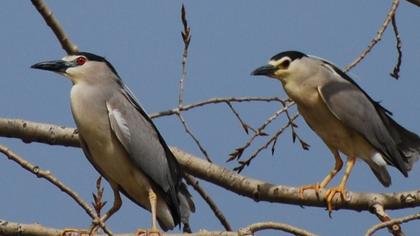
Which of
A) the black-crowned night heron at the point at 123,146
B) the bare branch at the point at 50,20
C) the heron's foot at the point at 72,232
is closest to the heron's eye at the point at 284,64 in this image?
the black-crowned night heron at the point at 123,146

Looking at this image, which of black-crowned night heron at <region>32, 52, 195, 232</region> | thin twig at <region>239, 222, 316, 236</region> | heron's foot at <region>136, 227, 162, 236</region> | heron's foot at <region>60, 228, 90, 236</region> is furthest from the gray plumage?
thin twig at <region>239, 222, 316, 236</region>

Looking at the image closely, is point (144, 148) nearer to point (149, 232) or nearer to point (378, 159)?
point (149, 232)

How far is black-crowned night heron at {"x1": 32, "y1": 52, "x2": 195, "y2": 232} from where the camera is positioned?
505 centimetres

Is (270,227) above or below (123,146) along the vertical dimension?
below

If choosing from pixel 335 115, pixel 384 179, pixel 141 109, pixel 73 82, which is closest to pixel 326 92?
pixel 335 115

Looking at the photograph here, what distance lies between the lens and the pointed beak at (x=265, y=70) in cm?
593

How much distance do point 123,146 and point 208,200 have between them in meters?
0.61

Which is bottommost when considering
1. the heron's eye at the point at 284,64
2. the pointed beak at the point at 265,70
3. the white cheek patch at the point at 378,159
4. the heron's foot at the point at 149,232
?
the heron's foot at the point at 149,232

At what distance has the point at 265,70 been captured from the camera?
593cm

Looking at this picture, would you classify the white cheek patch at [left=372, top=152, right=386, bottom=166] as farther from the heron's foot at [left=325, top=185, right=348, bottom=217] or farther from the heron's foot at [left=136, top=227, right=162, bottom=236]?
the heron's foot at [left=136, top=227, right=162, bottom=236]

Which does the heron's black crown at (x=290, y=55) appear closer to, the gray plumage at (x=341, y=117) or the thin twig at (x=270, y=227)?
the gray plumage at (x=341, y=117)

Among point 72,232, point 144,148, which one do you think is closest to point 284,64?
point 144,148

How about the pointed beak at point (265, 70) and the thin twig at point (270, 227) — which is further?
the pointed beak at point (265, 70)

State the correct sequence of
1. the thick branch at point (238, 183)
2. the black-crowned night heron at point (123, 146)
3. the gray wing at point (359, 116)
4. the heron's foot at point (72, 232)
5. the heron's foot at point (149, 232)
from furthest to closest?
1. the gray wing at point (359, 116)
2. the black-crowned night heron at point (123, 146)
3. the thick branch at point (238, 183)
4. the heron's foot at point (149, 232)
5. the heron's foot at point (72, 232)
